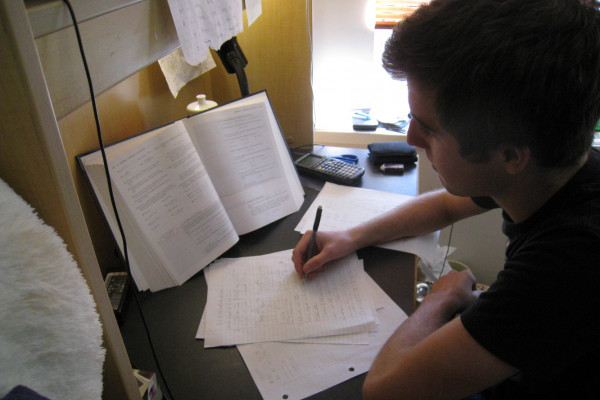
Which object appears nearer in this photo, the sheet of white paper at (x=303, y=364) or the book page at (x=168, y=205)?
the sheet of white paper at (x=303, y=364)

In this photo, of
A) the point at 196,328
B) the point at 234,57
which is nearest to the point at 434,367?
the point at 196,328

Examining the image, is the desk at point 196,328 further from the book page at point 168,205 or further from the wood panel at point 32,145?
the wood panel at point 32,145

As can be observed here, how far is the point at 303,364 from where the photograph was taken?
28.6 inches

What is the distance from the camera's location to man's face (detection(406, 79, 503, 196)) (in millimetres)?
692

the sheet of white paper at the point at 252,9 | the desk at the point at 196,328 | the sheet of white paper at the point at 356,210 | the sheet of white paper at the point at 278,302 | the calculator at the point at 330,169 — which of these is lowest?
the desk at the point at 196,328

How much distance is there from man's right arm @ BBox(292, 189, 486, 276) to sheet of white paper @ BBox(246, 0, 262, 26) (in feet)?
2.33

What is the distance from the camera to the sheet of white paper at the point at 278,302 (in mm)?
787

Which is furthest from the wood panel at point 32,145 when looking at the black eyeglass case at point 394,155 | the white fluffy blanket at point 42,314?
the black eyeglass case at point 394,155

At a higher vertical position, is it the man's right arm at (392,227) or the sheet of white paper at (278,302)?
the man's right arm at (392,227)

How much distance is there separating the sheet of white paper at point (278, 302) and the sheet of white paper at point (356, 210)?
14 cm

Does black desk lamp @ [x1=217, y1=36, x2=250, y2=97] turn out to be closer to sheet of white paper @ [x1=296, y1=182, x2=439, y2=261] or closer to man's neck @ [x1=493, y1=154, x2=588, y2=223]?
sheet of white paper @ [x1=296, y1=182, x2=439, y2=261]

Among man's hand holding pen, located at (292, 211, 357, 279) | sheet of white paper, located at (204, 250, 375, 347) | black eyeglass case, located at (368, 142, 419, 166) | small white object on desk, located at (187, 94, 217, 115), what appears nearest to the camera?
sheet of white paper, located at (204, 250, 375, 347)

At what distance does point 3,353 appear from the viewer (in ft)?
0.92

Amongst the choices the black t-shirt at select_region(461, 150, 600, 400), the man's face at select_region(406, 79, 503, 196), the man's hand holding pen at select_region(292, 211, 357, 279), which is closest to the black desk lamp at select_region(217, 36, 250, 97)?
the man's hand holding pen at select_region(292, 211, 357, 279)
